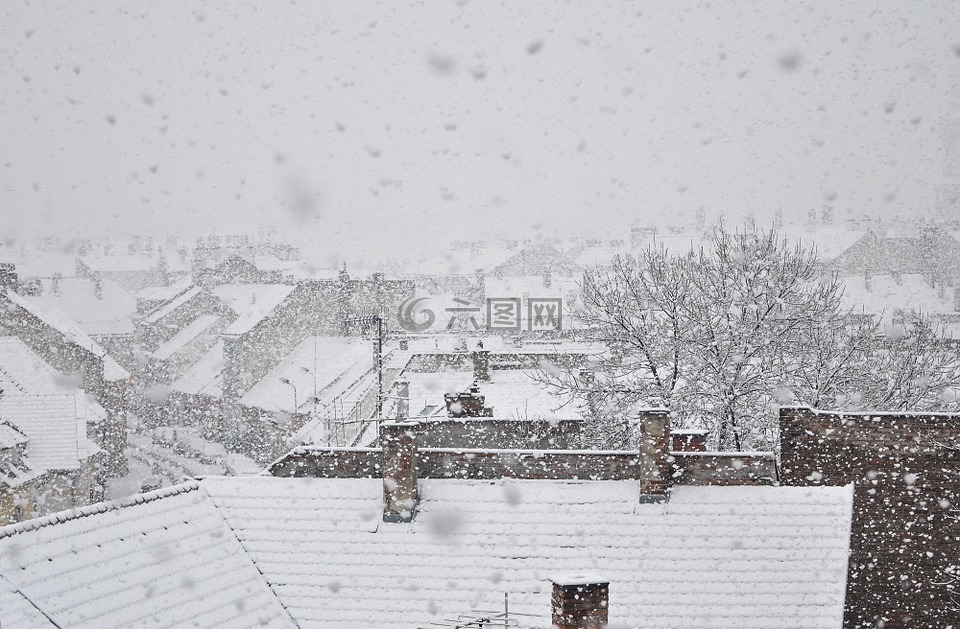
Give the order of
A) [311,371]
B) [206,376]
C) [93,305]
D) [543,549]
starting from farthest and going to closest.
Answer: [93,305]
[206,376]
[311,371]
[543,549]

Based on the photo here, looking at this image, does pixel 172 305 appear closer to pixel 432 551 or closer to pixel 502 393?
pixel 502 393

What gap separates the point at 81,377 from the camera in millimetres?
29672

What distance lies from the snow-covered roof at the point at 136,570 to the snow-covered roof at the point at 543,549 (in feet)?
1.28

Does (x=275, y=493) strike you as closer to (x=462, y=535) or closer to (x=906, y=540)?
(x=462, y=535)

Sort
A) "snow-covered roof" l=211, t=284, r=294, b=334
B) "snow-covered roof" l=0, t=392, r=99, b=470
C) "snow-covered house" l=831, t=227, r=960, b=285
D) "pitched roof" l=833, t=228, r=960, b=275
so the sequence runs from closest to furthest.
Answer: "snow-covered roof" l=0, t=392, r=99, b=470
"snow-covered roof" l=211, t=284, r=294, b=334
"snow-covered house" l=831, t=227, r=960, b=285
"pitched roof" l=833, t=228, r=960, b=275

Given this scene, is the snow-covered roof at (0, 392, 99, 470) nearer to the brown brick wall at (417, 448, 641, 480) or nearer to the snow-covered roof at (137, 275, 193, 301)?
the brown brick wall at (417, 448, 641, 480)

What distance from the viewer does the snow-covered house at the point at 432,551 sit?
9.52m

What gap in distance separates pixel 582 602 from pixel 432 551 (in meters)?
2.95

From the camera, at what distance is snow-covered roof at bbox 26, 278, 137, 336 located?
150ft

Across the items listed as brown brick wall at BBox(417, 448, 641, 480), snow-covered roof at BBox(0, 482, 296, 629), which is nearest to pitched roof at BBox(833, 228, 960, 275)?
brown brick wall at BBox(417, 448, 641, 480)

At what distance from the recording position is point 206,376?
3962cm
